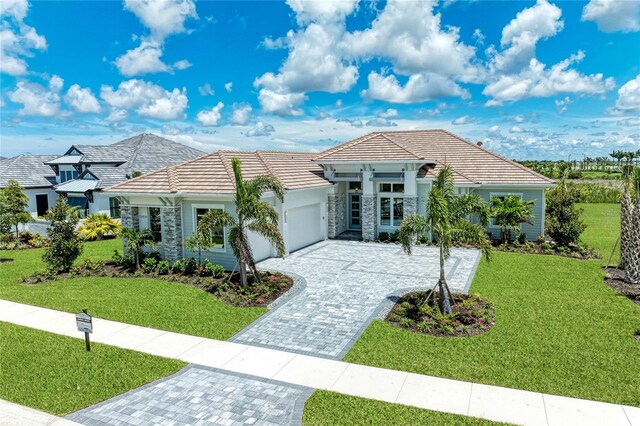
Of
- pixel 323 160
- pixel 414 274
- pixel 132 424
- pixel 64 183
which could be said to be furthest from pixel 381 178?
pixel 64 183

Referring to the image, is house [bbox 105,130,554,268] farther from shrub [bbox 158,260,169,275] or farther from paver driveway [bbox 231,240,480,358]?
paver driveway [bbox 231,240,480,358]

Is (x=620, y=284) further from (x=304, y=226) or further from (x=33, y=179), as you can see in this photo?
(x=33, y=179)

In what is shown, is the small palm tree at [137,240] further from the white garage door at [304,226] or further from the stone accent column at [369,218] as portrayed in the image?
the stone accent column at [369,218]

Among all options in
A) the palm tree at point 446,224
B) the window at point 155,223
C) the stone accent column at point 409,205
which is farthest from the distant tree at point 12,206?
the palm tree at point 446,224

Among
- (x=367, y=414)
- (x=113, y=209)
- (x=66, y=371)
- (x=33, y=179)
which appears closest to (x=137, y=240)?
(x=66, y=371)

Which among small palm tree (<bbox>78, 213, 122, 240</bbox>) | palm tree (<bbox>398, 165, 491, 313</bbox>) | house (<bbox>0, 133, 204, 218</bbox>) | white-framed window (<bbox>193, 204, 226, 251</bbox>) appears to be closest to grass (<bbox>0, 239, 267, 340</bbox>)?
white-framed window (<bbox>193, 204, 226, 251</bbox>)
